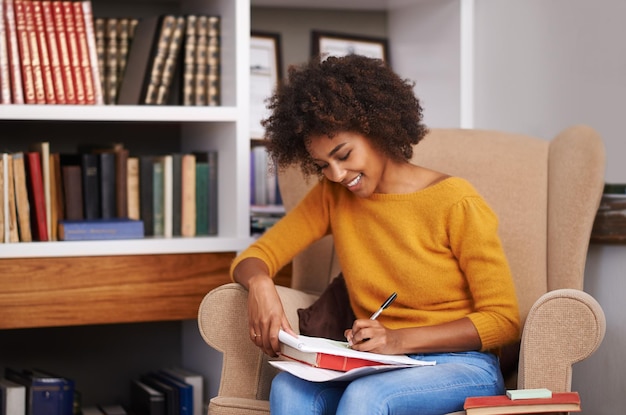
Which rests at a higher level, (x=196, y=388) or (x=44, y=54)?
(x=44, y=54)

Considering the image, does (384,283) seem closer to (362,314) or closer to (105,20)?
(362,314)

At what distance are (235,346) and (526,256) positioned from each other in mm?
734

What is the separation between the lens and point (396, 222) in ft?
6.19

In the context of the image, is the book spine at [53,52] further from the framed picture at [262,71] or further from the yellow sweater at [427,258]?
the yellow sweater at [427,258]

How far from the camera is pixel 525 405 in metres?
1.48

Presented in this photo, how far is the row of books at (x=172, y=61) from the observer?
259 cm

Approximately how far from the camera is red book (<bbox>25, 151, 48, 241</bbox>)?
245 centimetres

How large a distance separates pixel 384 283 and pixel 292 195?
0.57 m

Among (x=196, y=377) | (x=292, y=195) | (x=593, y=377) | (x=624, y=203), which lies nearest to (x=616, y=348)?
(x=593, y=377)

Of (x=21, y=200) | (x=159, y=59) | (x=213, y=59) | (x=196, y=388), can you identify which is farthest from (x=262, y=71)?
(x=196, y=388)

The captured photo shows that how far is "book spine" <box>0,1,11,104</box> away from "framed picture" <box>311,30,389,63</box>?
1.02 m

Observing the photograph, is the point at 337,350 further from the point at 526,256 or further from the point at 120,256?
the point at 120,256

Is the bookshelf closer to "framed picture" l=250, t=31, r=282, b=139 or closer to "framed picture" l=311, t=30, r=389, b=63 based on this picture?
"framed picture" l=250, t=31, r=282, b=139

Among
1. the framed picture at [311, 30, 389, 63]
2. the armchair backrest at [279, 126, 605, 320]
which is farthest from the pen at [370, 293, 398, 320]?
the framed picture at [311, 30, 389, 63]
